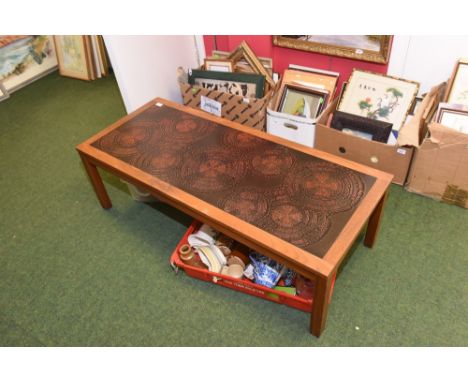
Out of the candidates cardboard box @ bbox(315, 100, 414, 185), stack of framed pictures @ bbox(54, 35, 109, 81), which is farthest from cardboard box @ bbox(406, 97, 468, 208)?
stack of framed pictures @ bbox(54, 35, 109, 81)

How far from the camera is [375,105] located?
2.06 meters

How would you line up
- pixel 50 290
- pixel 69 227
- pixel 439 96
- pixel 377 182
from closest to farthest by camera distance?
pixel 377 182 < pixel 50 290 < pixel 439 96 < pixel 69 227

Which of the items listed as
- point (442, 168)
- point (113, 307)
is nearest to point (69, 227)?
point (113, 307)

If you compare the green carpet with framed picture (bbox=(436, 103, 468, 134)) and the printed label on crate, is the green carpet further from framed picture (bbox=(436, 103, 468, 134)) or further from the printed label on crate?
the printed label on crate

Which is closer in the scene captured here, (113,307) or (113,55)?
(113,307)

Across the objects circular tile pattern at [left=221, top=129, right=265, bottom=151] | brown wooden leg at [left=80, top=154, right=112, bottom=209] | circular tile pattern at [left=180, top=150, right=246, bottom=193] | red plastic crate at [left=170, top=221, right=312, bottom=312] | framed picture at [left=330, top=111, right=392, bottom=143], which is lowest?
red plastic crate at [left=170, top=221, right=312, bottom=312]

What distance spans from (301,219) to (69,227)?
53.3 inches

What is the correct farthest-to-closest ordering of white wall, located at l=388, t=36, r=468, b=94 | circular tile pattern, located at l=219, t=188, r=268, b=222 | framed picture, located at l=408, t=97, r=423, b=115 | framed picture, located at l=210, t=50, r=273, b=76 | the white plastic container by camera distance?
framed picture, located at l=210, t=50, r=273, b=76, the white plastic container, framed picture, located at l=408, t=97, r=423, b=115, white wall, located at l=388, t=36, r=468, b=94, circular tile pattern, located at l=219, t=188, r=268, b=222

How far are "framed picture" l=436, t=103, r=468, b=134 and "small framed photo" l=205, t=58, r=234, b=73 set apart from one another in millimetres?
1201

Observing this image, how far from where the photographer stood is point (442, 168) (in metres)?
1.89

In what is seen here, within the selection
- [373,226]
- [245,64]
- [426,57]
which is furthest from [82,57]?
[373,226]

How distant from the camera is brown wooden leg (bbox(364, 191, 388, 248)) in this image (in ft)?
5.44

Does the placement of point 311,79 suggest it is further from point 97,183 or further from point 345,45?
point 97,183

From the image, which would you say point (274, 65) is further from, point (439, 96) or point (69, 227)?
point (69, 227)
